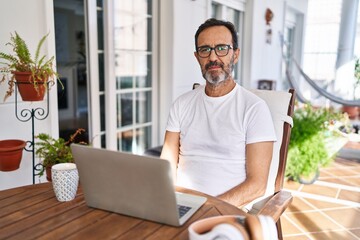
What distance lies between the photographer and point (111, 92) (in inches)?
99.2

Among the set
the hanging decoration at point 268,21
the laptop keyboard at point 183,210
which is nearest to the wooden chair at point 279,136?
the laptop keyboard at point 183,210

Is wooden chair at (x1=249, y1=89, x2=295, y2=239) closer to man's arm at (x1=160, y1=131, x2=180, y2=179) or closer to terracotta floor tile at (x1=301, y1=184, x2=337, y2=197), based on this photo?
man's arm at (x1=160, y1=131, x2=180, y2=179)

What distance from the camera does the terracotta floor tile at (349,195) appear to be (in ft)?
8.76

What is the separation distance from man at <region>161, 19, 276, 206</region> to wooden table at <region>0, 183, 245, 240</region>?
35cm

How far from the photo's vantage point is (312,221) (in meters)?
A: 2.30

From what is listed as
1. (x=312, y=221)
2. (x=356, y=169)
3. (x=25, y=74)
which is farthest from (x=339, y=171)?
(x=25, y=74)

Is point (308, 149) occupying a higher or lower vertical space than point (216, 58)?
lower

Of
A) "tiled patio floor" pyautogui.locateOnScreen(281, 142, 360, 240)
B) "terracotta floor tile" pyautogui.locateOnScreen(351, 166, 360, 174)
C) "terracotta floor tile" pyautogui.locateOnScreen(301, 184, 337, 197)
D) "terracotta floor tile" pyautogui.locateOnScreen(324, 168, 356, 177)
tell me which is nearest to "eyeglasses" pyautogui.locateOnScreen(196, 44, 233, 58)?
"tiled patio floor" pyautogui.locateOnScreen(281, 142, 360, 240)

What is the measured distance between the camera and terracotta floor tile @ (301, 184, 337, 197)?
279 centimetres

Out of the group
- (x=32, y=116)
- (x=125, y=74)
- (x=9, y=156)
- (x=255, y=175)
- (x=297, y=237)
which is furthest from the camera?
(x=125, y=74)

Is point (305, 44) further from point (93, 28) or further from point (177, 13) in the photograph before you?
point (93, 28)

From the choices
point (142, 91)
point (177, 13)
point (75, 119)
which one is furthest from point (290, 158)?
point (75, 119)

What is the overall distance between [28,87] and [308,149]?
2.26 metres

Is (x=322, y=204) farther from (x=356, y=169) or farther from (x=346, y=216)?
(x=356, y=169)
